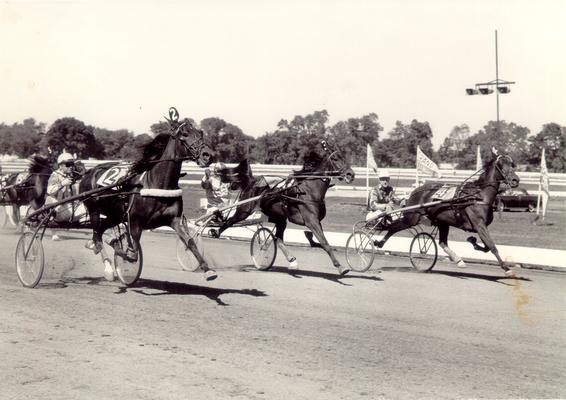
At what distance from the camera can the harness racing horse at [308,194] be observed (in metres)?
11.7

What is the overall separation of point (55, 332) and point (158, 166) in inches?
123

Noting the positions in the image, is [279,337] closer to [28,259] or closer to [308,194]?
[28,259]

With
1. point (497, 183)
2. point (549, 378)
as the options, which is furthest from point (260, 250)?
point (549, 378)

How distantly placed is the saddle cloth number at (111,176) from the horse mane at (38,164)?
7.64 metres

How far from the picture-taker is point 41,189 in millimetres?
17500

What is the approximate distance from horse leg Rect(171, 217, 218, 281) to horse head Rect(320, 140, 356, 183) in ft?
11.0

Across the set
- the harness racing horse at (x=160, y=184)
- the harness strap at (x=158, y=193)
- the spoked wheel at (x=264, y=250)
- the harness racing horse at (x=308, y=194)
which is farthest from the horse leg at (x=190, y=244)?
the spoked wheel at (x=264, y=250)

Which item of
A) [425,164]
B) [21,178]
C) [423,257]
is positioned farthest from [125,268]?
[425,164]

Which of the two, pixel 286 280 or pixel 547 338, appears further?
pixel 286 280

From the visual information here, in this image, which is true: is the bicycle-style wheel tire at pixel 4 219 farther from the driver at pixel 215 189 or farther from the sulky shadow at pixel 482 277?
the sulky shadow at pixel 482 277

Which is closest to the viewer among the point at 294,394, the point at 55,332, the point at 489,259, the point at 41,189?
the point at 294,394

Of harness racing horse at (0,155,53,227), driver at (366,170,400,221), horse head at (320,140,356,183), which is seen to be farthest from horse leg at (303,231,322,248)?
harness racing horse at (0,155,53,227)

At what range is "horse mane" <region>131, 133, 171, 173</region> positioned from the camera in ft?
32.0

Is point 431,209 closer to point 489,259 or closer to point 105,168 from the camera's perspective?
point 489,259
